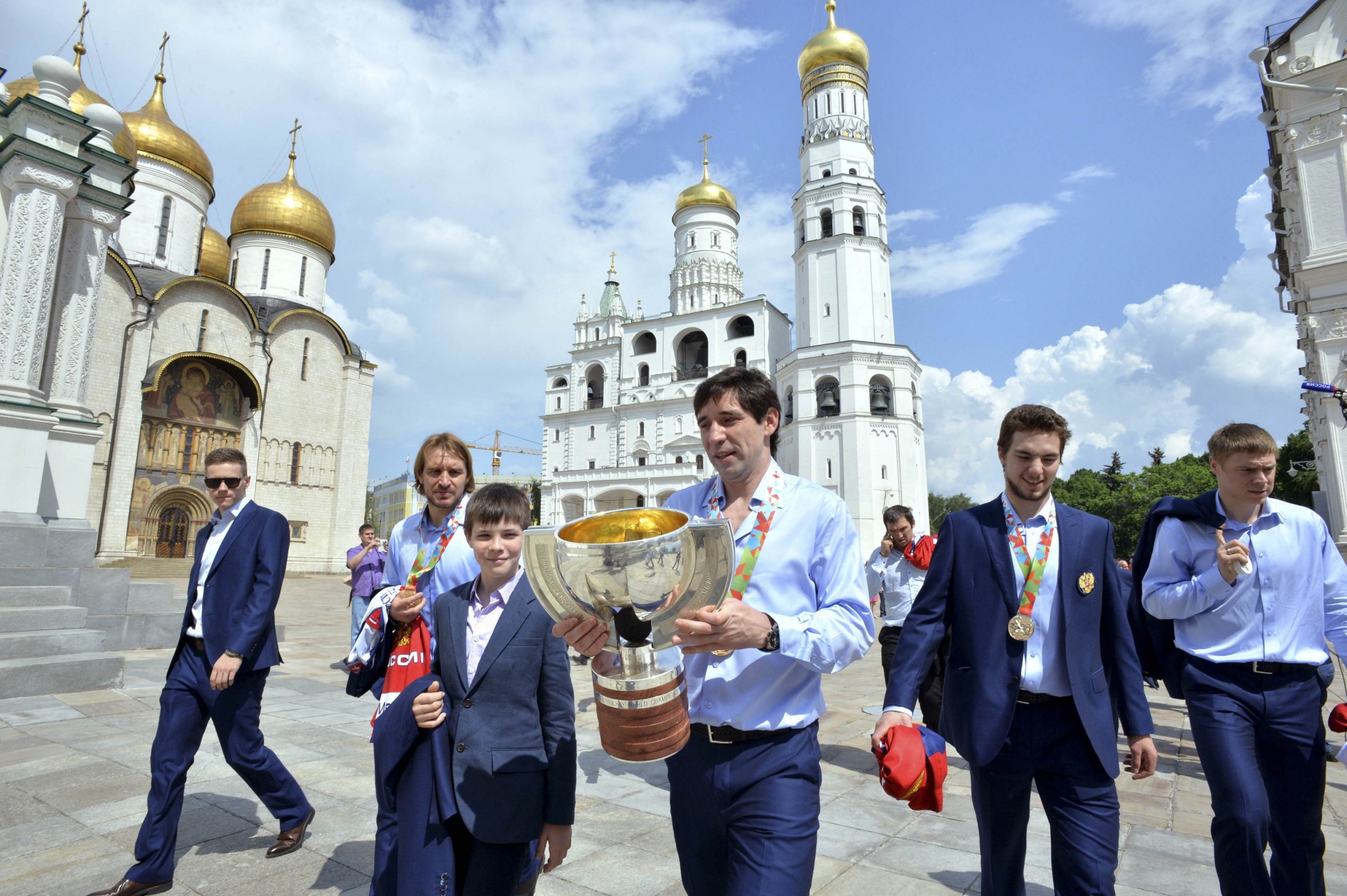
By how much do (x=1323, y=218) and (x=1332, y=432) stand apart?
4.18 m

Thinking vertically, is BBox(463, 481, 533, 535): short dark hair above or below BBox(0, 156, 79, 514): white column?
below

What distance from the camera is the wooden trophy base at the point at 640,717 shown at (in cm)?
150

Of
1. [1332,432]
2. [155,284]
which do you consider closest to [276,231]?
[155,284]

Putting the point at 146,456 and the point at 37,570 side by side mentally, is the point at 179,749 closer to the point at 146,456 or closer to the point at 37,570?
the point at 37,570

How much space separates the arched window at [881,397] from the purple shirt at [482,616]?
3652 centimetres

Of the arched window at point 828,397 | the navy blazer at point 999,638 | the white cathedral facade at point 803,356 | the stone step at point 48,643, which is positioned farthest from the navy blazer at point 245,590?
the arched window at point 828,397

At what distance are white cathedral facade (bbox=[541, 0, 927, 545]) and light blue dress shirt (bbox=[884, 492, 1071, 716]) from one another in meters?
30.4

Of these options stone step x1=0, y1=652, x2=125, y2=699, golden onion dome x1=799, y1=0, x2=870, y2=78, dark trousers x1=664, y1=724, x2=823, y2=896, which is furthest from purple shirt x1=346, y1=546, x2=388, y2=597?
golden onion dome x1=799, y1=0, x2=870, y2=78

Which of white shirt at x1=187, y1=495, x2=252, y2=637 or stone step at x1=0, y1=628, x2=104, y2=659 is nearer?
white shirt at x1=187, y1=495, x2=252, y2=637

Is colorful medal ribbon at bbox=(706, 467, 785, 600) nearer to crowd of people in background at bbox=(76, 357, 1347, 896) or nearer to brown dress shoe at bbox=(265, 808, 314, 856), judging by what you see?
crowd of people in background at bbox=(76, 357, 1347, 896)

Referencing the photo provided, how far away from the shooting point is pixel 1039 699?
2.26 meters

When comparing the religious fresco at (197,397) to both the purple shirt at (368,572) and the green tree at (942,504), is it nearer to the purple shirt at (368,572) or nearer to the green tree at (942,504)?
the purple shirt at (368,572)

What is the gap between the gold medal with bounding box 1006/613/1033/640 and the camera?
2260mm

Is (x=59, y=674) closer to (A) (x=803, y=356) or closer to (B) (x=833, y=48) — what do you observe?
(A) (x=803, y=356)
